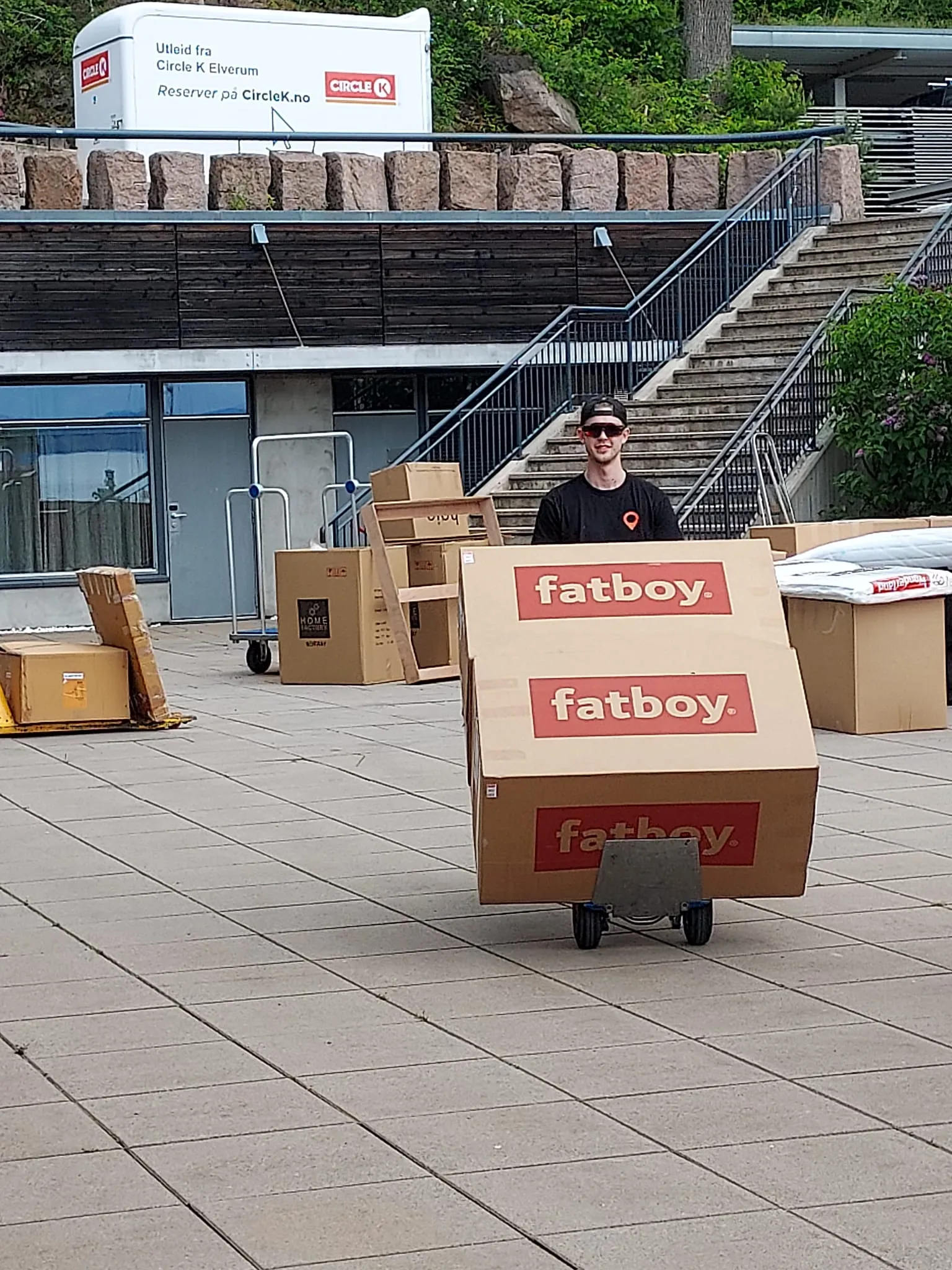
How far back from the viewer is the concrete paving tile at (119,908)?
Answer: 7.23m

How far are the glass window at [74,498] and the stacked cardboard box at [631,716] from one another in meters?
15.3

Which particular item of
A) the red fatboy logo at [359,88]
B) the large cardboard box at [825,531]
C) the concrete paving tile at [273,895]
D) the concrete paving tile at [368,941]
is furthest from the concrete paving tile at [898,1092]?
the red fatboy logo at [359,88]

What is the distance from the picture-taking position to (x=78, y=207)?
20.8 metres

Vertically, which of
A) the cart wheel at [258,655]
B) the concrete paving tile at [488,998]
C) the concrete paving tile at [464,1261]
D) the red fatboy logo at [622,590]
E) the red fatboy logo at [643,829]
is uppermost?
the red fatboy logo at [622,590]

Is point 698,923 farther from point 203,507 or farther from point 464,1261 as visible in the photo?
point 203,507

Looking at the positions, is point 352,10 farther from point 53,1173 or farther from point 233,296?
point 53,1173

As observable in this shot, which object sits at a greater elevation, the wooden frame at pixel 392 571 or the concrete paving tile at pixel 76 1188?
the wooden frame at pixel 392 571

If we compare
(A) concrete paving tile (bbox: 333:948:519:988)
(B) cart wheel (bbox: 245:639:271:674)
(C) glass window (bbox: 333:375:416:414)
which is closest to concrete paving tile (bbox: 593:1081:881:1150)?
(A) concrete paving tile (bbox: 333:948:519:988)

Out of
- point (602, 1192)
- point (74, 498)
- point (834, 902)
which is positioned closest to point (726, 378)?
point (74, 498)

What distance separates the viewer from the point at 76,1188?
4402 millimetres

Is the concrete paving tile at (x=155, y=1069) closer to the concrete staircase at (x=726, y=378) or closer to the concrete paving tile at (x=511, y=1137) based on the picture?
the concrete paving tile at (x=511, y=1137)

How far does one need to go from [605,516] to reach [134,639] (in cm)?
587

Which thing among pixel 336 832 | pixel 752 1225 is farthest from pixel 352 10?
pixel 752 1225

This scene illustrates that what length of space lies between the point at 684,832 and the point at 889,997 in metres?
0.80
